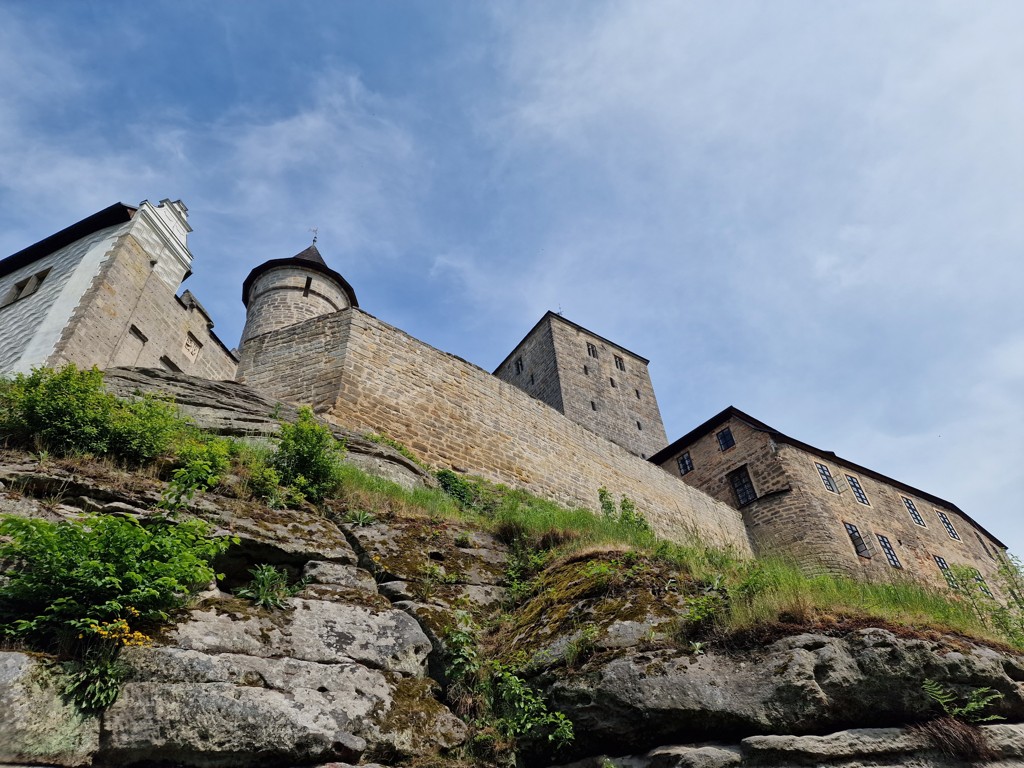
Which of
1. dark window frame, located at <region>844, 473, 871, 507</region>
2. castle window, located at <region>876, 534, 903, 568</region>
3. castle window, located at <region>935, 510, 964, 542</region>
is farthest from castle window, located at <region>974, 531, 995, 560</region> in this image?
castle window, located at <region>876, 534, 903, 568</region>

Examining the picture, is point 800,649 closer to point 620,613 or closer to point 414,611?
point 620,613

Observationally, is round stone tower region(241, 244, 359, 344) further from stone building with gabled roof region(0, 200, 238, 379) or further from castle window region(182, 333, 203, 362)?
stone building with gabled roof region(0, 200, 238, 379)

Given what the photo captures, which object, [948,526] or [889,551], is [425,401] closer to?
[889,551]

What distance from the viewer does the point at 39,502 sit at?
Result: 4867 mm

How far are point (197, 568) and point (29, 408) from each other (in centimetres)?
324

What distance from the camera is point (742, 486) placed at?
2402 cm

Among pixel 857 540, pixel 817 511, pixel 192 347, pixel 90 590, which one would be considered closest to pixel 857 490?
pixel 857 540

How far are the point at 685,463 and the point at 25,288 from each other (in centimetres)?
2323

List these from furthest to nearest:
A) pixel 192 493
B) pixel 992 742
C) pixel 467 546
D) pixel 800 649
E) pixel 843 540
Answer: pixel 843 540 < pixel 467 546 < pixel 192 493 < pixel 800 649 < pixel 992 742

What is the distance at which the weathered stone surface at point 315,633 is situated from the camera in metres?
4.17

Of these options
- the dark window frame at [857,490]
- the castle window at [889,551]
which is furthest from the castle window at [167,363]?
the castle window at [889,551]

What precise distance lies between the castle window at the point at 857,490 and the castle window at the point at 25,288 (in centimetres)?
2726

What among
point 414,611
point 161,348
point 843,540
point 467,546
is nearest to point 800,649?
point 414,611

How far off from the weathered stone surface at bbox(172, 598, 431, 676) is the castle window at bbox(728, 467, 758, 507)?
20875 millimetres
